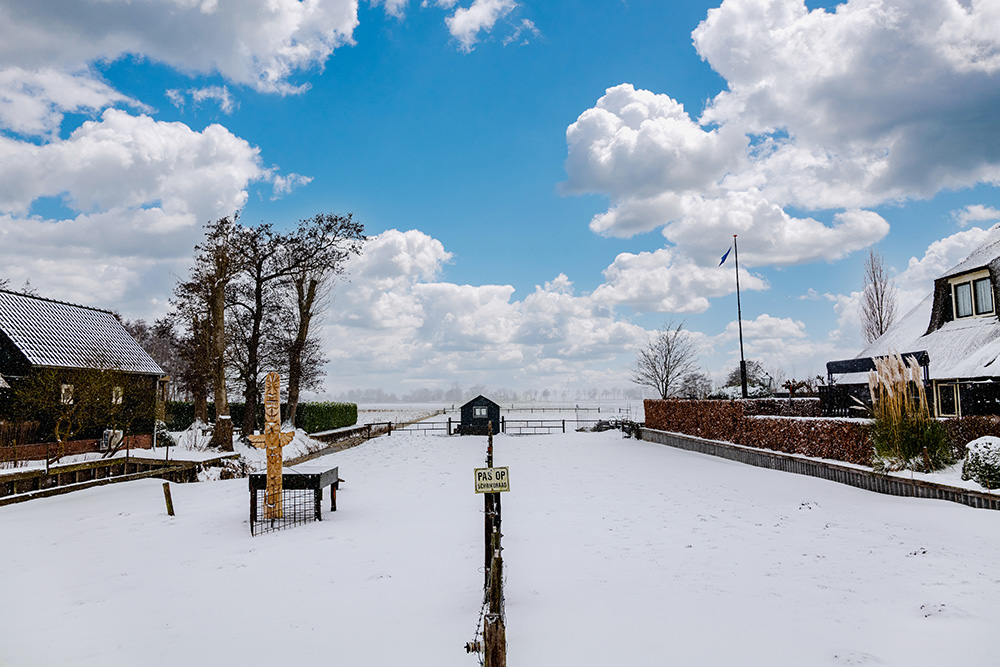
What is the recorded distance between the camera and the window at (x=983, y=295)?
19812mm

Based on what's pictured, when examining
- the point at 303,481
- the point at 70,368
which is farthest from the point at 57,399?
the point at 303,481

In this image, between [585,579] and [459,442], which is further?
[459,442]

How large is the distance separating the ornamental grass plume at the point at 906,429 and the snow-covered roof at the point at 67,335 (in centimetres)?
2435

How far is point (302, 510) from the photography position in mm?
10898

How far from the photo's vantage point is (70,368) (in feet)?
76.2

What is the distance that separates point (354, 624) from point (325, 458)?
18467mm

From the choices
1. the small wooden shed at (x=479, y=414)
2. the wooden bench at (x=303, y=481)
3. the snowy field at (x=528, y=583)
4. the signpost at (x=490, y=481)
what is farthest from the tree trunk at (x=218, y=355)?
the signpost at (x=490, y=481)

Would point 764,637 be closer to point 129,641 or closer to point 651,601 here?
point 651,601

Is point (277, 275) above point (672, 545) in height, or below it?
above

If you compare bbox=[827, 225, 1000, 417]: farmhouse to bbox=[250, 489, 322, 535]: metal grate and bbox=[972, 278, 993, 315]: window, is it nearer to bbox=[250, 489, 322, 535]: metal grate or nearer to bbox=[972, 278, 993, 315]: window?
bbox=[972, 278, 993, 315]: window

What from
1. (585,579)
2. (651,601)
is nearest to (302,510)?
(585,579)

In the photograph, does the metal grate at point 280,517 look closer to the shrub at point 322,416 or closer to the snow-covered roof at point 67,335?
the snow-covered roof at point 67,335

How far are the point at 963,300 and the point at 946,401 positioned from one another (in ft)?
12.8

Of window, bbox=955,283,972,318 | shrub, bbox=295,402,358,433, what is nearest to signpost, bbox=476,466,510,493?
Answer: window, bbox=955,283,972,318
